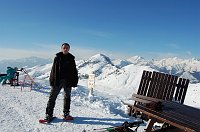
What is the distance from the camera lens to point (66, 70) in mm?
8852

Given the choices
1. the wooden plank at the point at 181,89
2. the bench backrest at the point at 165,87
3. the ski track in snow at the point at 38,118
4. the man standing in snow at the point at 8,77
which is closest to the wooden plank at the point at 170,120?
the ski track in snow at the point at 38,118

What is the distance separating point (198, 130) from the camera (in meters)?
4.63

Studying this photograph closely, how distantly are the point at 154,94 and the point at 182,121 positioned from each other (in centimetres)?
530

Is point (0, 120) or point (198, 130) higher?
point (198, 130)

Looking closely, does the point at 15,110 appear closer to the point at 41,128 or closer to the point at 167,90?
the point at 41,128

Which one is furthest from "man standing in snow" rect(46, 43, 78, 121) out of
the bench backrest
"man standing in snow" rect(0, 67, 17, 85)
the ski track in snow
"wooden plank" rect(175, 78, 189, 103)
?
"man standing in snow" rect(0, 67, 17, 85)

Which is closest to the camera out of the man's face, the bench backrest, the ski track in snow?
the ski track in snow

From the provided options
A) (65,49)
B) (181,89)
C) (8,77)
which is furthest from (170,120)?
(8,77)

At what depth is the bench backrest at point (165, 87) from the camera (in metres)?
10.1

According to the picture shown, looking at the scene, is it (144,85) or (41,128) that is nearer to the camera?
(41,128)

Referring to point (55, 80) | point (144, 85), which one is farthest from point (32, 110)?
point (144, 85)

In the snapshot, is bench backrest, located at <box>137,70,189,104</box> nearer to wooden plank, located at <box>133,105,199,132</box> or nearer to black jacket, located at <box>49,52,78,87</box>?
black jacket, located at <box>49,52,78,87</box>

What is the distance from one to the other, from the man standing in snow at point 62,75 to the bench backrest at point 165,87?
310 cm

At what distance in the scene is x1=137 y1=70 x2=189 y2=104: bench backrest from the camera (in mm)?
10133
